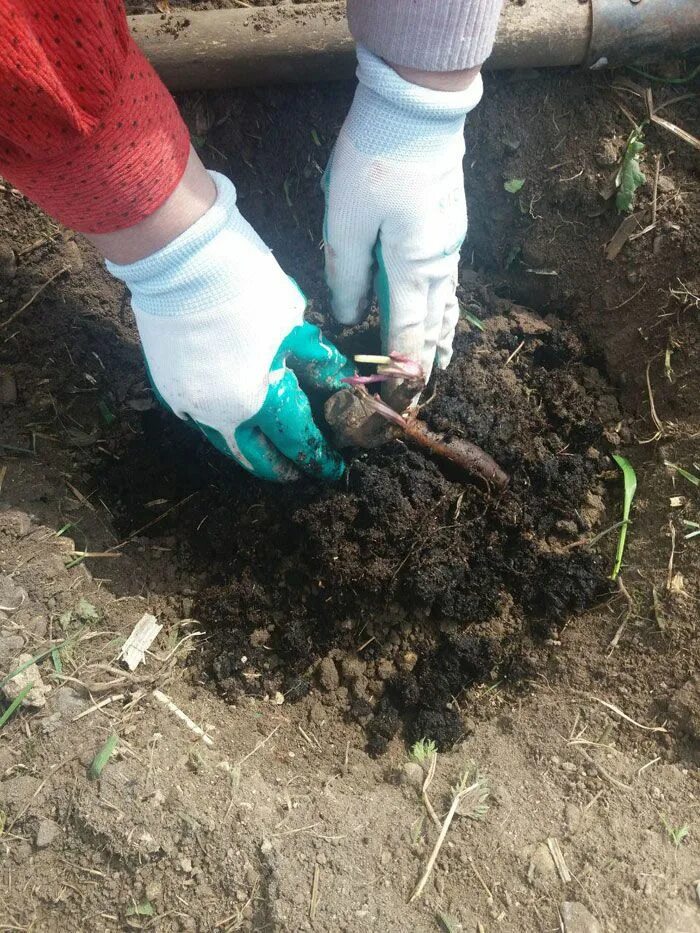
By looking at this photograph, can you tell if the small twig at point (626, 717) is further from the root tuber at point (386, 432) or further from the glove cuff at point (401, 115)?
the glove cuff at point (401, 115)

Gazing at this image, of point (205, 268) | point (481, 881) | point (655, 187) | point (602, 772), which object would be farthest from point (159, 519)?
point (655, 187)

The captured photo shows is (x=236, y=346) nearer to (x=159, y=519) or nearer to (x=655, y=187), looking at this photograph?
(x=159, y=519)

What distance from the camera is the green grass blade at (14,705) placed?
1604 millimetres

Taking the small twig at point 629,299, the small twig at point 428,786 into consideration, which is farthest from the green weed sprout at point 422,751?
the small twig at point 629,299

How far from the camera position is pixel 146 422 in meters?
2.14

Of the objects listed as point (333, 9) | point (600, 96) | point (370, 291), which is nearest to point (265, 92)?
point (333, 9)

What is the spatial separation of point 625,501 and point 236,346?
3.82 ft

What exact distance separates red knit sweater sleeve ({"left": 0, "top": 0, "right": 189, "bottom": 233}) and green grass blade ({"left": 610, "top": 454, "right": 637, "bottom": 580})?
1429 millimetres

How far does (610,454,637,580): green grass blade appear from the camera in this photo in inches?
77.6

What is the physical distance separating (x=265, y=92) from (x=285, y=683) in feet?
5.61

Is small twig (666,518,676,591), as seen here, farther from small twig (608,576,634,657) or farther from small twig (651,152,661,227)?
small twig (651,152,661,227)

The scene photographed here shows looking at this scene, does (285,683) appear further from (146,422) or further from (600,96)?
(600,96)

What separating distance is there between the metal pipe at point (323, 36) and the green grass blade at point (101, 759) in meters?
1.76

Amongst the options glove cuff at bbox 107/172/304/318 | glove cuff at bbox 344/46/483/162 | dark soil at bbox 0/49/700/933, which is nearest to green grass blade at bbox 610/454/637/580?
dark soil at bbox 0/49/700/933
